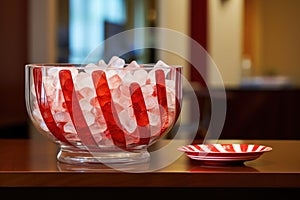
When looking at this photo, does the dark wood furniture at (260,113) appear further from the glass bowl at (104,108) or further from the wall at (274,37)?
the wall at (274,37)

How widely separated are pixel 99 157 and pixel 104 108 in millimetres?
98

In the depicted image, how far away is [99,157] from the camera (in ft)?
4.11

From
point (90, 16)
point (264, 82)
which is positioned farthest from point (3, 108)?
point (264, 82)

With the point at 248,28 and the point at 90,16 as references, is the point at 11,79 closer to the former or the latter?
the point at 90,16

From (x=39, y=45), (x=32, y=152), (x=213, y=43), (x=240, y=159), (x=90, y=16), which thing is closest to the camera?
(x=240, y=159)

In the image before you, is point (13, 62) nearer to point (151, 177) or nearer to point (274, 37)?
point (151, 177)

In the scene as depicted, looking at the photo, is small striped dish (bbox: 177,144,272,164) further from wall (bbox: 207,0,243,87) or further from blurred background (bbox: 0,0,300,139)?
wall (bbox: 207,0,243,87)

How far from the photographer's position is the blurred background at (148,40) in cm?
468

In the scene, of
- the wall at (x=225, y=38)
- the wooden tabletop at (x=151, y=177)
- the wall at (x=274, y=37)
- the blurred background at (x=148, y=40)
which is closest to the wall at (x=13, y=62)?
the blurred background at (x=148, y=40)

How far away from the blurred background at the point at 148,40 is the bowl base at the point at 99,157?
207 centimetres

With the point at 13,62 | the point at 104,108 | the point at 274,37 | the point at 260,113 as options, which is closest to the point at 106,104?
the point at 104,108

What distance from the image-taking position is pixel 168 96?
4.18 feet

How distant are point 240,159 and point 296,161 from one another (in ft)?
0.43

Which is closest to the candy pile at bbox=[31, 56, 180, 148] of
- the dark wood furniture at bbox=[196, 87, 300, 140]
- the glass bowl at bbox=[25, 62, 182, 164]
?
the glass bowl at bbox=[25, 62, 182, 164]
